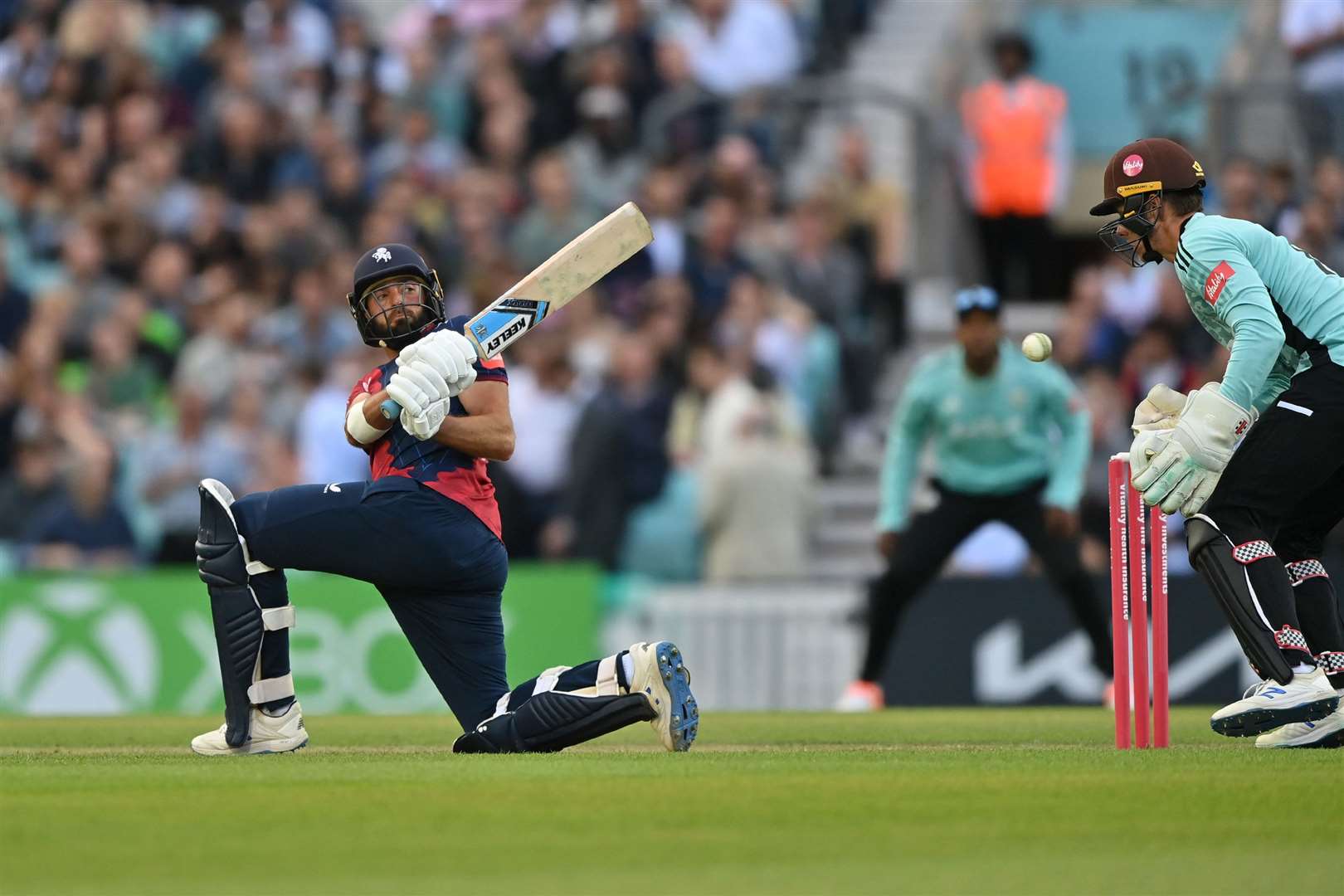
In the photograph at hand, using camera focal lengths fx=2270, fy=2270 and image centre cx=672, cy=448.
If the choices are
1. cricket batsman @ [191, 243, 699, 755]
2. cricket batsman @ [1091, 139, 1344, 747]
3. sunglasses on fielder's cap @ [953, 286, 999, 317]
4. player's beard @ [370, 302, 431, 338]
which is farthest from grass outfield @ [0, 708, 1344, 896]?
sunglasses on fielder's cap @ [953, 286, 999, 317]

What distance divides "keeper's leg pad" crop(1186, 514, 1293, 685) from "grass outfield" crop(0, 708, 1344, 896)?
1.10 feet

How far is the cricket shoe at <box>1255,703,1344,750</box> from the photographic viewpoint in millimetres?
7695

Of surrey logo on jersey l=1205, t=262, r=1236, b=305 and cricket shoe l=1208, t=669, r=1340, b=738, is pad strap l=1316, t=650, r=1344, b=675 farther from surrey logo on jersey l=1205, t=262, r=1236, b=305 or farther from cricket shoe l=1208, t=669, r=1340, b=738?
surrey logo on jersey l=1205, t=262, r=1236, b=305

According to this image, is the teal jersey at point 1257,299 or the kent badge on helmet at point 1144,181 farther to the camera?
the kent badge on helmet at point 1144,181

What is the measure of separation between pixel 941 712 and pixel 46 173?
9647 millimetres

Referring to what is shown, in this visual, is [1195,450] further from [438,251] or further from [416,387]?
[438,251]

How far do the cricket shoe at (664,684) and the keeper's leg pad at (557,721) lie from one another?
0.04 m

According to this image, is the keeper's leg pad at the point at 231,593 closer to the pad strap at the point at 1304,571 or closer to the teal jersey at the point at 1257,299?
the teal jersey at the point at 1257,299

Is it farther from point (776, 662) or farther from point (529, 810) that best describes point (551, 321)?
point (529, 810)

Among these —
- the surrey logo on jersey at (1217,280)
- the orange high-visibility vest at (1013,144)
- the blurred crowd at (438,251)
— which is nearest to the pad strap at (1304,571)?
the surrey logo on jersey at (1217,280)

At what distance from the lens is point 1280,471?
7.68 m

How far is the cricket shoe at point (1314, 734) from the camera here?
7.70 m

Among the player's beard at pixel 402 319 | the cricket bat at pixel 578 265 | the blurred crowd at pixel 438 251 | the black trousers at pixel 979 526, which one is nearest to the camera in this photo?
the player's beard at pixel 402 319

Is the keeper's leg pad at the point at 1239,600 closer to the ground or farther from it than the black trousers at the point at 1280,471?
closer to the ground
